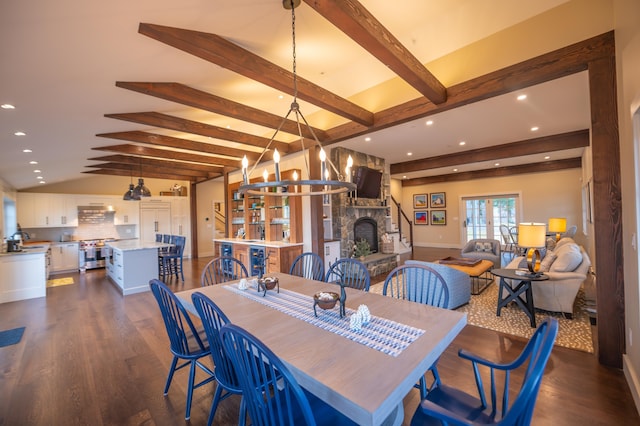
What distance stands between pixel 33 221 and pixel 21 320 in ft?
16.7

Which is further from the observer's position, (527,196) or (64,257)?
(527,196)

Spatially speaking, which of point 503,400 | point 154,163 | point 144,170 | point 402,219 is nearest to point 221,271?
point 503,400

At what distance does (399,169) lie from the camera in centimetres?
852

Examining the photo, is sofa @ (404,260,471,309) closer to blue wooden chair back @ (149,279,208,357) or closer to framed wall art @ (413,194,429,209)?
blue wooden chair back @ (149,279,208,357)

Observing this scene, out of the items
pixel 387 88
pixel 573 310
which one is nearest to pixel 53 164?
pixel 387 88

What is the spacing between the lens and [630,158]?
6.66 feet

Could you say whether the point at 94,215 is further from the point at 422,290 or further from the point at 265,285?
the point at 422,290

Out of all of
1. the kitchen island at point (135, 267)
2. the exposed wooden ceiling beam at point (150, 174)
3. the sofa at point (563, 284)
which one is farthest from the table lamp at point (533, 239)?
the exposed wooden ceiling beam at point (150, 174)

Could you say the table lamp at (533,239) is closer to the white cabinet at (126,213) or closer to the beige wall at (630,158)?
the beige wall at (630,158)

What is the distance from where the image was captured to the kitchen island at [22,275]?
487cm

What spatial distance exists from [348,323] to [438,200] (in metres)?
10.3

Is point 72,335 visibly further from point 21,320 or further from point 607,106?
point 607,106

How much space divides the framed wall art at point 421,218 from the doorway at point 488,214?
142cm

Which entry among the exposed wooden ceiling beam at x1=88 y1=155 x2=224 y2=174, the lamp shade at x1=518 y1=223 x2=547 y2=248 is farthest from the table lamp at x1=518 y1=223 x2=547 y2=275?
the exposed wooden ceiling beam at x1=88 y1=155 x2=224 y2=174
